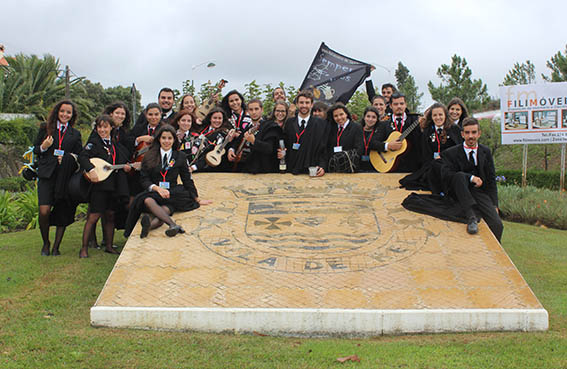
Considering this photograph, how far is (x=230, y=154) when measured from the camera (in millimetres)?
8453

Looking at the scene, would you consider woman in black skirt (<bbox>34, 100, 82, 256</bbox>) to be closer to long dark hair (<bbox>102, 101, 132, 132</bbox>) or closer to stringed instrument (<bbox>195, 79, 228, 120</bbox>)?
long dark hair (<bbox>102, 101, 132, 132</bbox>)

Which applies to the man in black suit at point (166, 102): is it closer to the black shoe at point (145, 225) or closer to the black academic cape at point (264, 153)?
the black academic cape at point (264, 153)

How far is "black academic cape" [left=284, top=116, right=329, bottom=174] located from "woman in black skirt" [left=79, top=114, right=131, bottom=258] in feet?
8.92

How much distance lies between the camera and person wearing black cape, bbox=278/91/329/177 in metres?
8.27

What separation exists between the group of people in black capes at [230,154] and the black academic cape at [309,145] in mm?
16

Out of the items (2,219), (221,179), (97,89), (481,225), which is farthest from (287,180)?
(97,89)

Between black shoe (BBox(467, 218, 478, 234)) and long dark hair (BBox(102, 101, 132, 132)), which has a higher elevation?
long dark hair (BBox(102, 101, 132, 132))

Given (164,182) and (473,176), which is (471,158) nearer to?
(473,176)

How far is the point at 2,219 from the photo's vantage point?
977 centimetres

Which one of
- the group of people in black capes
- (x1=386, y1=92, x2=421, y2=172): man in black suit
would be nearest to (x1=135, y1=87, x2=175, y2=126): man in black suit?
the group of people in black capes

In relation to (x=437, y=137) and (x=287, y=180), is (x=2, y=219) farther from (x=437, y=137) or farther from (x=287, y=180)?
(x=437, y=137)

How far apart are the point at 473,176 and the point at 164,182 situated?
3737mm

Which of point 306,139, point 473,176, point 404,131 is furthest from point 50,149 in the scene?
point 473,176

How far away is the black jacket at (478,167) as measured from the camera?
6.37 meters
